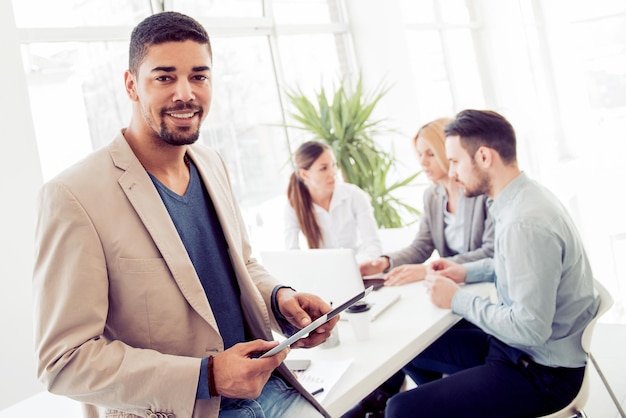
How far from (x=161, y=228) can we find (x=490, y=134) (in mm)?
1360

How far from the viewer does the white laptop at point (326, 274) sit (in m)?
2.16

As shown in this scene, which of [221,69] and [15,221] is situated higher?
[221,69]

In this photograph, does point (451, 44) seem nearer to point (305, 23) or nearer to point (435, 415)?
point (305, 23)

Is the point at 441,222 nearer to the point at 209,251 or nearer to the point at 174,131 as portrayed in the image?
the point at 209,251

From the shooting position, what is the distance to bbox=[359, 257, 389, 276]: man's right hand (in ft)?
9.16

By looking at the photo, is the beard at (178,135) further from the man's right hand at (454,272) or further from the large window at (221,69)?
the large window at (221,69)

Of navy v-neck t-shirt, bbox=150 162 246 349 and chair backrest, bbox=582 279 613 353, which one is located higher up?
navy v-neck t-shirt, bbox=150 162 246 349

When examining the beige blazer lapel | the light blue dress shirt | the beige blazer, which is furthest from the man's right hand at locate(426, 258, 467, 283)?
the beige blazer lapel

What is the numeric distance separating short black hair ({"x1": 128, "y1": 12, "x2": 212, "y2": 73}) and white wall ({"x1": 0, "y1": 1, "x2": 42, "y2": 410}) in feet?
5.66

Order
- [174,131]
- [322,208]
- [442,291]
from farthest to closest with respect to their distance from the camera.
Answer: [322,208] < [442,291] < [174,131]

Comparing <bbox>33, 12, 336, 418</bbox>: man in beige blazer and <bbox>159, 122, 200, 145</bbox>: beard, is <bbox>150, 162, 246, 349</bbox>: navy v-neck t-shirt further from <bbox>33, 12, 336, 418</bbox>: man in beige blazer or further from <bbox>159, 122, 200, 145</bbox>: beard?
<bbox>159, 122, 200, 145</bbox>: beard

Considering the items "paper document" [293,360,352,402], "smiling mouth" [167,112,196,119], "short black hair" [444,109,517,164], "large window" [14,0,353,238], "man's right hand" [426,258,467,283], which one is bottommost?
"paper document" [293,360,352,402]

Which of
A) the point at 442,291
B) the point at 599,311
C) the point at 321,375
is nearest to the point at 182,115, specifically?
the point at 321,375

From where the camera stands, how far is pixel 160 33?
1445 millimetres
